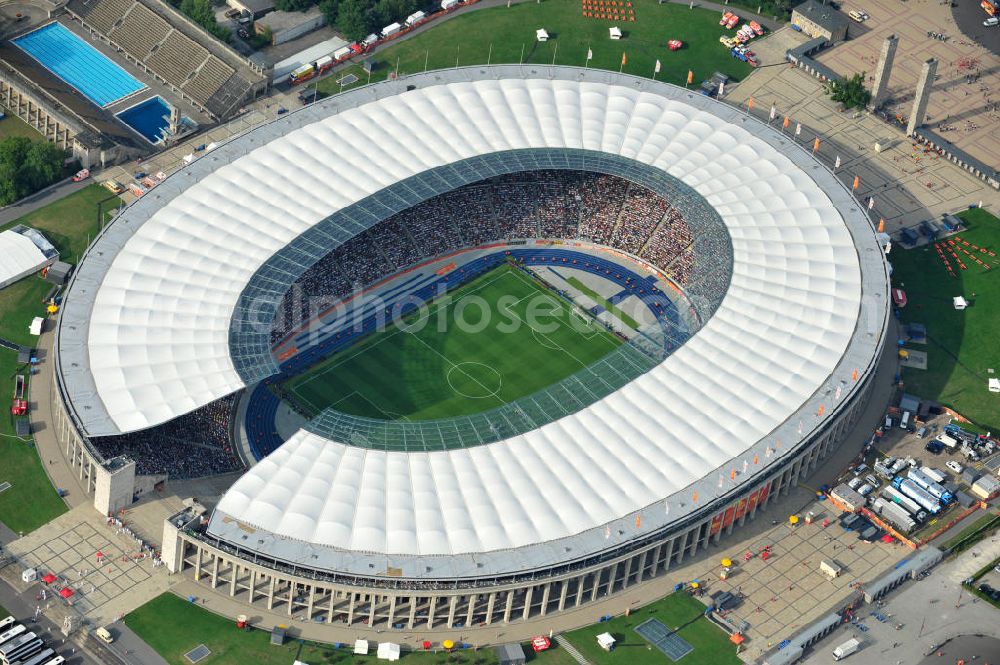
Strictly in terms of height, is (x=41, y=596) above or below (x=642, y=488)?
below

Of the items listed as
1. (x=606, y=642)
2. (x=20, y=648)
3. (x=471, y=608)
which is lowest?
(x=20, y=648)

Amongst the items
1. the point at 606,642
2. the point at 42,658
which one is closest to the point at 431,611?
the point at 606,642

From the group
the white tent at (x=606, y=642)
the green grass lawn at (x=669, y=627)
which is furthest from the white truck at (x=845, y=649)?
the white tent at (x=606, y=642)

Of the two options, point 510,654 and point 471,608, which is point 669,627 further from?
point 471,608

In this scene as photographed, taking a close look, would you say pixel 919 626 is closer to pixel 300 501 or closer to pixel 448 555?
pixel 448 555

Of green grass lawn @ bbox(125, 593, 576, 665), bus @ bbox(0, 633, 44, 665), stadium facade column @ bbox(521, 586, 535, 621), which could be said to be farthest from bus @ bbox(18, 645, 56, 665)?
stadium facade column @ bbox(521, 586, 535, 621)

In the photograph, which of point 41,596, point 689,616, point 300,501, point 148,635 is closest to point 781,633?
point 689,616

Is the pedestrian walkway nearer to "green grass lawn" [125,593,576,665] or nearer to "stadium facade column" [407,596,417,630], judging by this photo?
"green grass lawn" [125,593,576,665]
